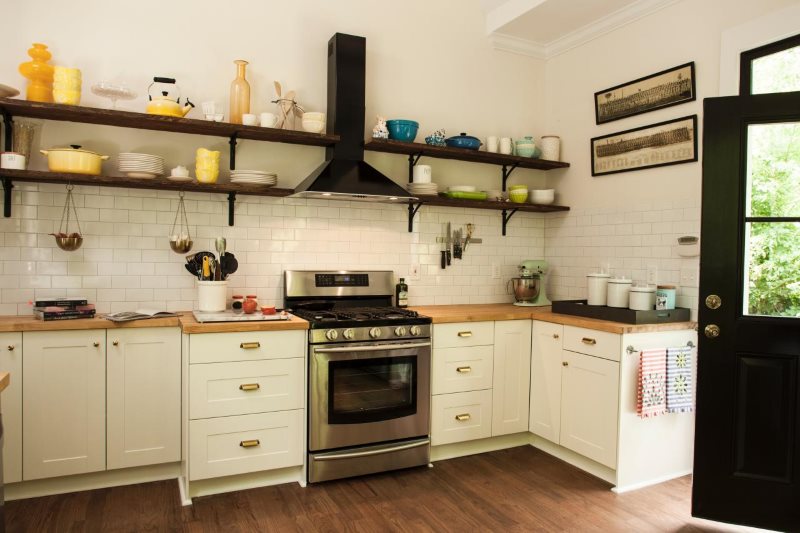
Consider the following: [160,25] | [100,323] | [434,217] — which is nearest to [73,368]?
[100,323]

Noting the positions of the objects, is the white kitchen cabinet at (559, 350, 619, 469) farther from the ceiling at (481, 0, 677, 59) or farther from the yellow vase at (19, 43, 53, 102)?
the yellow vase at (19, 43, 53, 102)

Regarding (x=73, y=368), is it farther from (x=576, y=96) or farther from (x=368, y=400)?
(x=576, y=96)

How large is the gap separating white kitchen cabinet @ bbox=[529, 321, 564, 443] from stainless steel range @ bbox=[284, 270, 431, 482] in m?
0.80

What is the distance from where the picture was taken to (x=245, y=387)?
3.04m

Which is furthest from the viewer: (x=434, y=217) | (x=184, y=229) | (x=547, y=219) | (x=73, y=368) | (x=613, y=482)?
(x=547, y=219)

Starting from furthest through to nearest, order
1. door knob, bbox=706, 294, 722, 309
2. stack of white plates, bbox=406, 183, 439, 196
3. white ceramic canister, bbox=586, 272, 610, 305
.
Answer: stack of white plates, bbox=406, 183, 439, 196 < white ceramic canister, bbox=586, 272, 610, 305 < door knob, bbox=706, 294, 722, 309

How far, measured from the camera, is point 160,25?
3.45 meters

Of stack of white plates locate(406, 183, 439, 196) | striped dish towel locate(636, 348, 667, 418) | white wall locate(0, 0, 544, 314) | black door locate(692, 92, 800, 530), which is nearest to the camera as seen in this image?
black door locate(692, 92, 800, 530)

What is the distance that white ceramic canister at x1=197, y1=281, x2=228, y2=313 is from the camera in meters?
3.26

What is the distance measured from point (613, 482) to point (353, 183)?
233 cm

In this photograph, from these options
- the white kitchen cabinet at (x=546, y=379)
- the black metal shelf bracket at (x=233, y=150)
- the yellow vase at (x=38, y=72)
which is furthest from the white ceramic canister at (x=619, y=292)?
the yellow vase at (x=38, y=72)

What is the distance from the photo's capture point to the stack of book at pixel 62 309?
2.95 m

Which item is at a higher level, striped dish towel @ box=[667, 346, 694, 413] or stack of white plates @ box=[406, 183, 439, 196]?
stack of white plates @ box=[406, 183, 439, 196]

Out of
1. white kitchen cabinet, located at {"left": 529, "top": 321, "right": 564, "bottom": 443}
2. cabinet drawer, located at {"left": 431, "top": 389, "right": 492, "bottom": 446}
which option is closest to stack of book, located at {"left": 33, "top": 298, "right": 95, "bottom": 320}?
cabinet drawer, located at {"left": 431, "top": 389, "right": 492, "bottom": 446}
